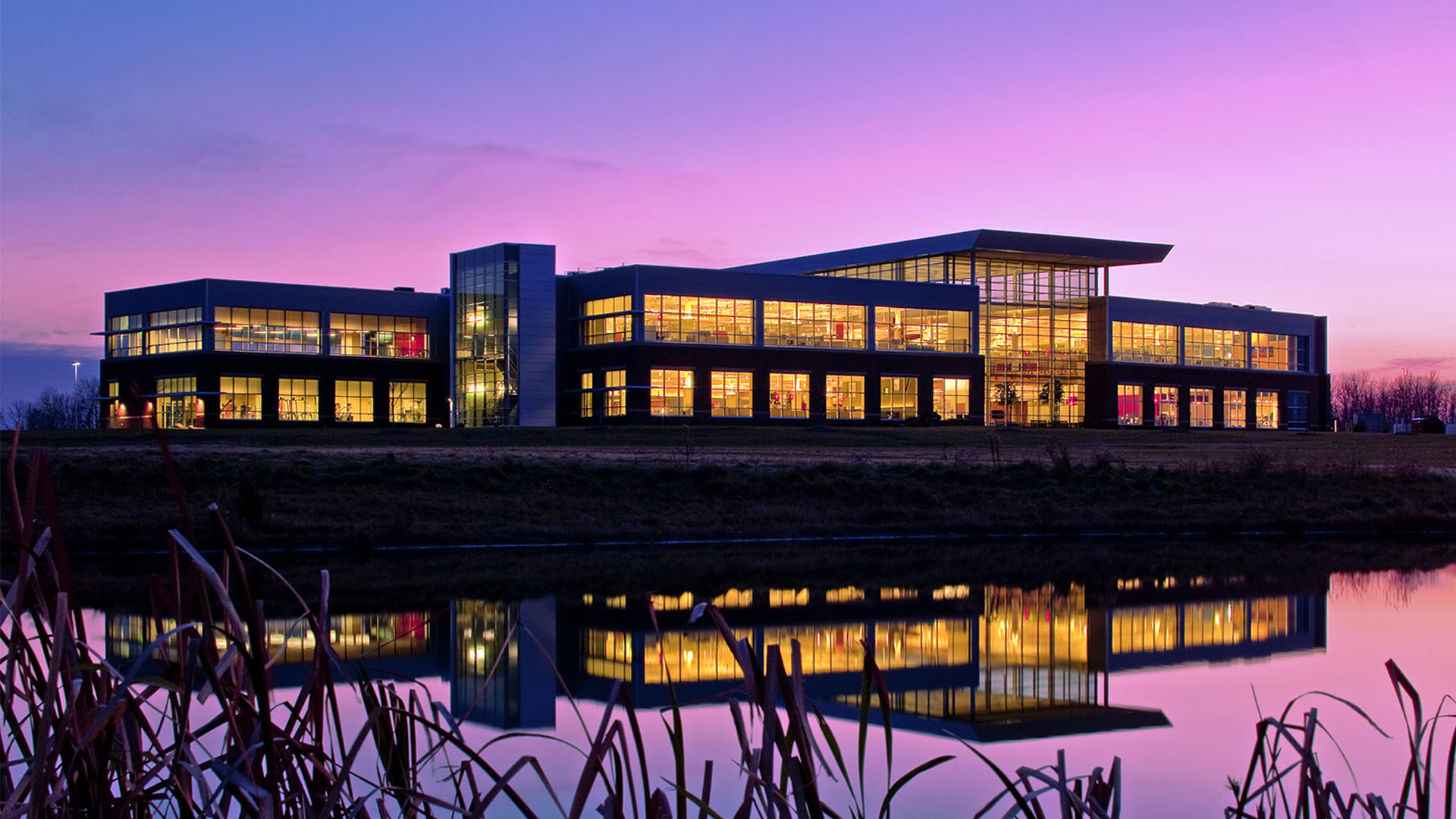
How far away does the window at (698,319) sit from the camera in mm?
68625

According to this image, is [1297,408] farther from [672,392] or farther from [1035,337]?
[672,392]

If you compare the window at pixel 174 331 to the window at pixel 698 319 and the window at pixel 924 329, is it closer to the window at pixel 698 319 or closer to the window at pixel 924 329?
the window at pixel 698 319

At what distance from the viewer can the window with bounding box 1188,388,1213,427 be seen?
85438mm

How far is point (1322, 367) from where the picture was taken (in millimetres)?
91500

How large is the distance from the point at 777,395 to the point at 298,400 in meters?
24.1

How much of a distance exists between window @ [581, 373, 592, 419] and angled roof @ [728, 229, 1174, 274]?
804 inches

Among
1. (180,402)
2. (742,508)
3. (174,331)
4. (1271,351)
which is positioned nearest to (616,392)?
(180,402)

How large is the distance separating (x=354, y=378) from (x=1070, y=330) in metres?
41.4

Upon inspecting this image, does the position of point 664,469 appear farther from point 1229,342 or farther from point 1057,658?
point 1229,342

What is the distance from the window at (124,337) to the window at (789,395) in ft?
107

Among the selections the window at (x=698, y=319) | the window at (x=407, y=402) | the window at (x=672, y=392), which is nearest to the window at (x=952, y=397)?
the window at (x=698, y=319)

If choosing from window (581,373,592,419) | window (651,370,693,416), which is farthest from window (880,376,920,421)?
window (581,373,592,419)

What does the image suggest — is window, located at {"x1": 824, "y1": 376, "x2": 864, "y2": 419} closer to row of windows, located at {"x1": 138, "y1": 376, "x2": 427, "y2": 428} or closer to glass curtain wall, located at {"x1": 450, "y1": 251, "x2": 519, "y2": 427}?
glass curtain wall, located at {"x1": 450, "y1": 251, "x2": 519, "y2": 427}

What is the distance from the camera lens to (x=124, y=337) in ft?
241
